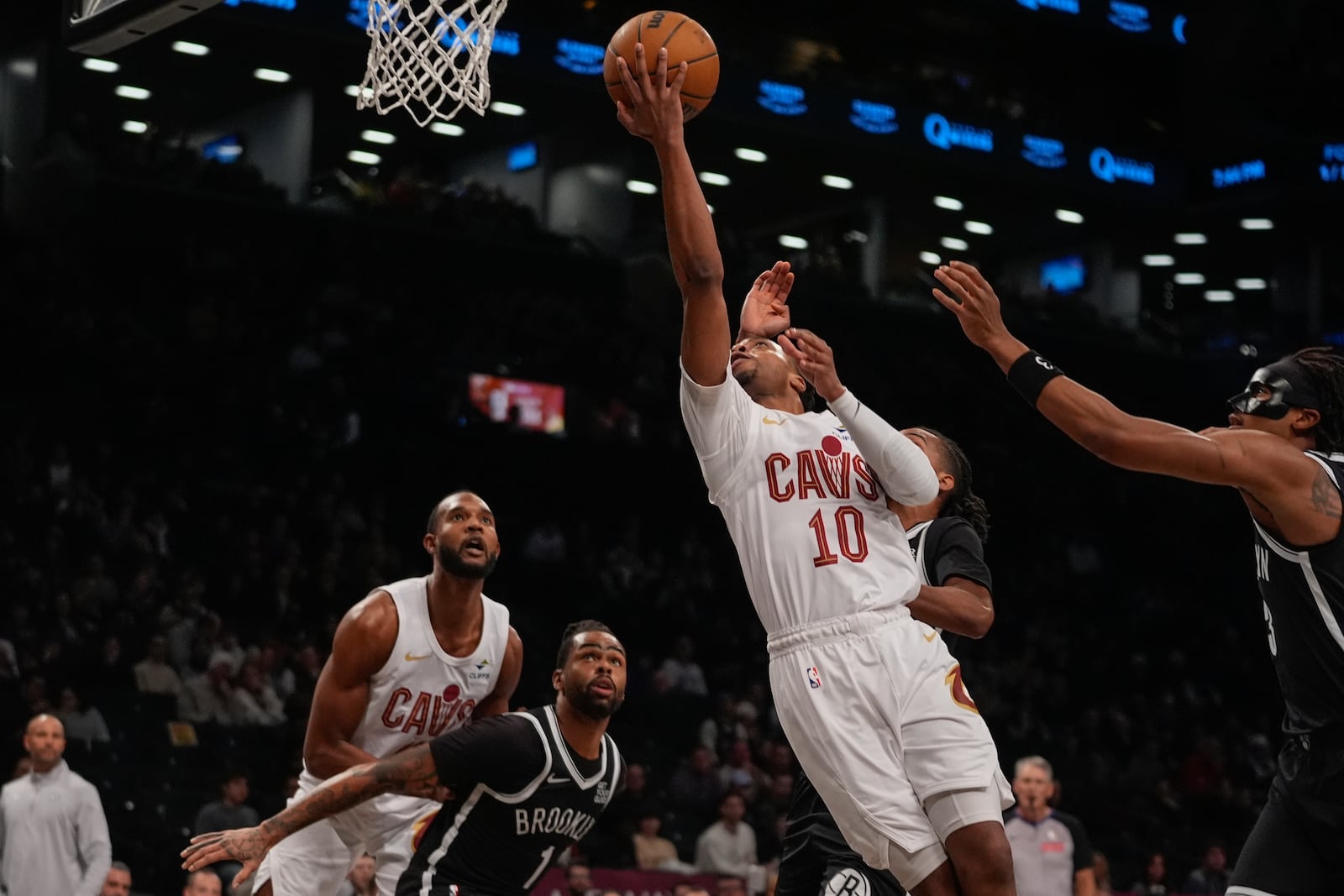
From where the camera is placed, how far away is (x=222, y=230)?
20578mm

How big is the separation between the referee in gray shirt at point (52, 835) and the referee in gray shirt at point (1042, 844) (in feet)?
17.3

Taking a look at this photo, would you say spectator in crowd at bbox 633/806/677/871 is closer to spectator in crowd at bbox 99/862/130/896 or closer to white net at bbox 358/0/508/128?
spectator in crowd at bbox 99/862/130/896

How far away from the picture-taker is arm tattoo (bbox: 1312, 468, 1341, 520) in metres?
4.37

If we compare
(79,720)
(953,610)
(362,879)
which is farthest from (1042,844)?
(79,720)

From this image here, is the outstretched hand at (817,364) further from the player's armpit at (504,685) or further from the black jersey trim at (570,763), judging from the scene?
the player's armpit at (504,685)

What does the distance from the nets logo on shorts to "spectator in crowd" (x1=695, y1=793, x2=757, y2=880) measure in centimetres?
788

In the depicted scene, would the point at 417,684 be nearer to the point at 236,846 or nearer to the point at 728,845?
the point at 236,846

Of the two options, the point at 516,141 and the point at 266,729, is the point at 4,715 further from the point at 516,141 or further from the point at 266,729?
the point at 516,141

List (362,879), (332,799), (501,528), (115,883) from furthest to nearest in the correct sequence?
(501,528), (362,879), (115,883), (332,799)

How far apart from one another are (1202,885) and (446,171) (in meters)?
16.9

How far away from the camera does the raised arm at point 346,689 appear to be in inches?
253

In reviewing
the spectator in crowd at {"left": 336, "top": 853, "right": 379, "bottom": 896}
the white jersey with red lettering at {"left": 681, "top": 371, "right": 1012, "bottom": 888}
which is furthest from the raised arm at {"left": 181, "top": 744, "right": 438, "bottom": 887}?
the spectator in crowd at {"left": 336, "top": 853, "right": 379, "bottom": 896}

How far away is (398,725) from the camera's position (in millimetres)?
6535

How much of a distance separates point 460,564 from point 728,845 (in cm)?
736
